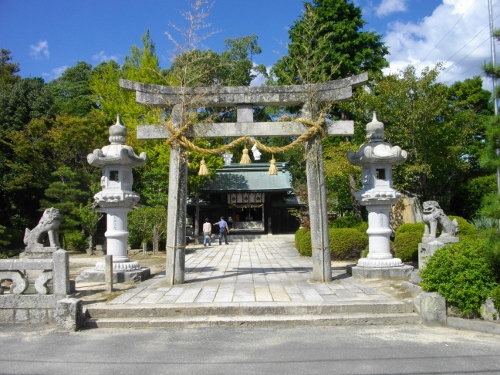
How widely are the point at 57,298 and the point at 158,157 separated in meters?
16.5

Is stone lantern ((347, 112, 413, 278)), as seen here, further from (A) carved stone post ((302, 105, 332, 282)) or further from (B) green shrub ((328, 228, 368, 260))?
(B) green shrub ((328, 228, 368, 260))

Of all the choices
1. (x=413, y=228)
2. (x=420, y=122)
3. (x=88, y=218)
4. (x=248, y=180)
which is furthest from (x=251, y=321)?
(x=248, y=180)

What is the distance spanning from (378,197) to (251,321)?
462cm

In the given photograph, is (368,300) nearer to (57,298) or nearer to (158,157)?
(57,298)

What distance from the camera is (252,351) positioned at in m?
5.13

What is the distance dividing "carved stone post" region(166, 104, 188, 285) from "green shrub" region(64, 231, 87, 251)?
13.3 meters

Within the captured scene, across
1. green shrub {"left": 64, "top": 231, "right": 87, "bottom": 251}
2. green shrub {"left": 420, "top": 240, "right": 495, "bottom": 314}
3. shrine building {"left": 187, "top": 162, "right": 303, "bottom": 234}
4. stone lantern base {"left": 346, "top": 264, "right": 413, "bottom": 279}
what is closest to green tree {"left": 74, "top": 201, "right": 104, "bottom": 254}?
green shrub {"left": 64, "top": 231, "right": 87, "bottom": 251}

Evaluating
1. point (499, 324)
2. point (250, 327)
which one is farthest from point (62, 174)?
point (499, 324)

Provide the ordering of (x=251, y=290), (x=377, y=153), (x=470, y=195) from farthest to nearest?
(x=470, y=195) → (x=377, y=153) → (x=251, y=290)

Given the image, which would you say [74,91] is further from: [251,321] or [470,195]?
[251,321]

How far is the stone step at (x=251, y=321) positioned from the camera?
6238 millimetres

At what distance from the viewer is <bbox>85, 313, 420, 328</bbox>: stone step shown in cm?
624

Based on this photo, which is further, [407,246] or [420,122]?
[420,122]

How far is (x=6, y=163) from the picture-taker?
20156 millimetres
